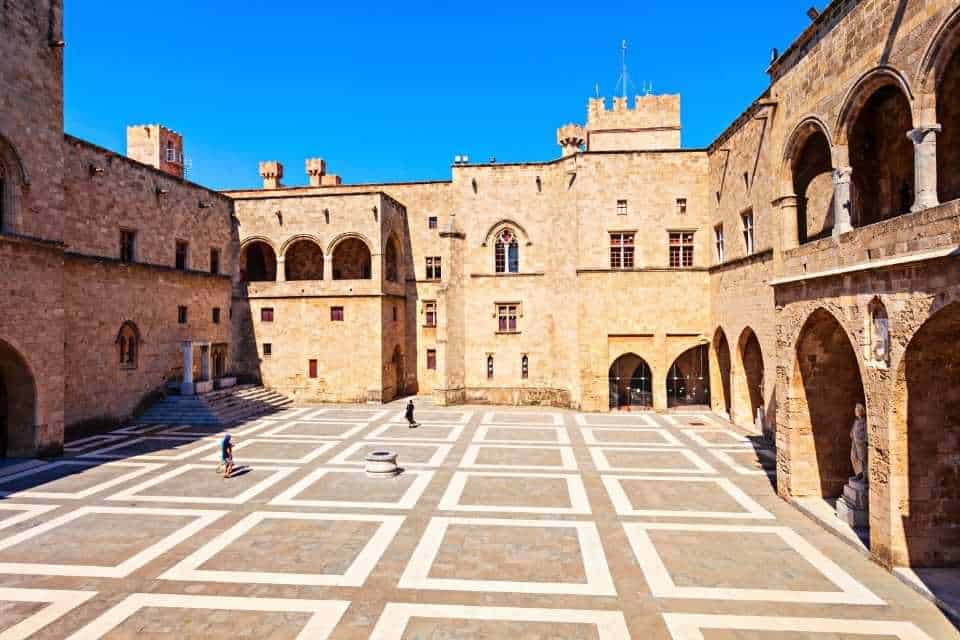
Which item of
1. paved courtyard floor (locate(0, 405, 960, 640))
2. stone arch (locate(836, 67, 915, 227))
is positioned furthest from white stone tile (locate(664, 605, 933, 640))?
stone arch (locate(836, 67, 915, 227))

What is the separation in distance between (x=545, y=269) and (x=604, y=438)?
1147cm

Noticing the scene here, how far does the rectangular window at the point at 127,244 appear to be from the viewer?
Answer: 2373 cm

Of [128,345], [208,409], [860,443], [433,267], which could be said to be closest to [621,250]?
[433,267]

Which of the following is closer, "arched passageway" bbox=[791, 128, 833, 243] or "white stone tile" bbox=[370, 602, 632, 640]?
"white stone tile" bbox=[370, 602, 632, 640]

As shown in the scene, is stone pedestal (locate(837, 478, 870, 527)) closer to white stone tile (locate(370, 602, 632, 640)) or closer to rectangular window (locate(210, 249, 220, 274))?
white stone tile (locate(370, 602, 632, 640))

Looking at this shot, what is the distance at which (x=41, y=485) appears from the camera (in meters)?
15.1

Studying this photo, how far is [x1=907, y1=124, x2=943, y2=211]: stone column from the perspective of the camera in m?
9.23

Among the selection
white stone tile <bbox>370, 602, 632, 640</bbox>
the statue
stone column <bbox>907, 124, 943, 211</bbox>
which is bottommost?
white stone tile <bbox>370, 602, 632, 640</bbox>

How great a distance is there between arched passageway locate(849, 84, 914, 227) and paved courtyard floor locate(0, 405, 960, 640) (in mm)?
8413

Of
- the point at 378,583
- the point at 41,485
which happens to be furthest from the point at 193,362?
the point at 378,583

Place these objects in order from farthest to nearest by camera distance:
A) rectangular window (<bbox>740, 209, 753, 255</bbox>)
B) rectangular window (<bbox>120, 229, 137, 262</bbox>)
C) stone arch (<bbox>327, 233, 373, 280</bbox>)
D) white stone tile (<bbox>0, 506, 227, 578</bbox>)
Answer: stone arch (<bbox>327, 233, 373, 280</bbox>)
rectangular window (<bbox>120, 229, 137, 262</bbox>)
rectangular window (<bbox>740, 209, 753, 255</bbox>)
white stone tile (<bbox>0, 506, 227, 578</bbox>)

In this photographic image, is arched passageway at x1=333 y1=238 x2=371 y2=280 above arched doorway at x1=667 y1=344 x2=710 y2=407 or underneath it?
above

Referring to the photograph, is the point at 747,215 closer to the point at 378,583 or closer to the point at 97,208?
the point at 378,583

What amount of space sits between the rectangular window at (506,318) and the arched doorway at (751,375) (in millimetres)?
11740
